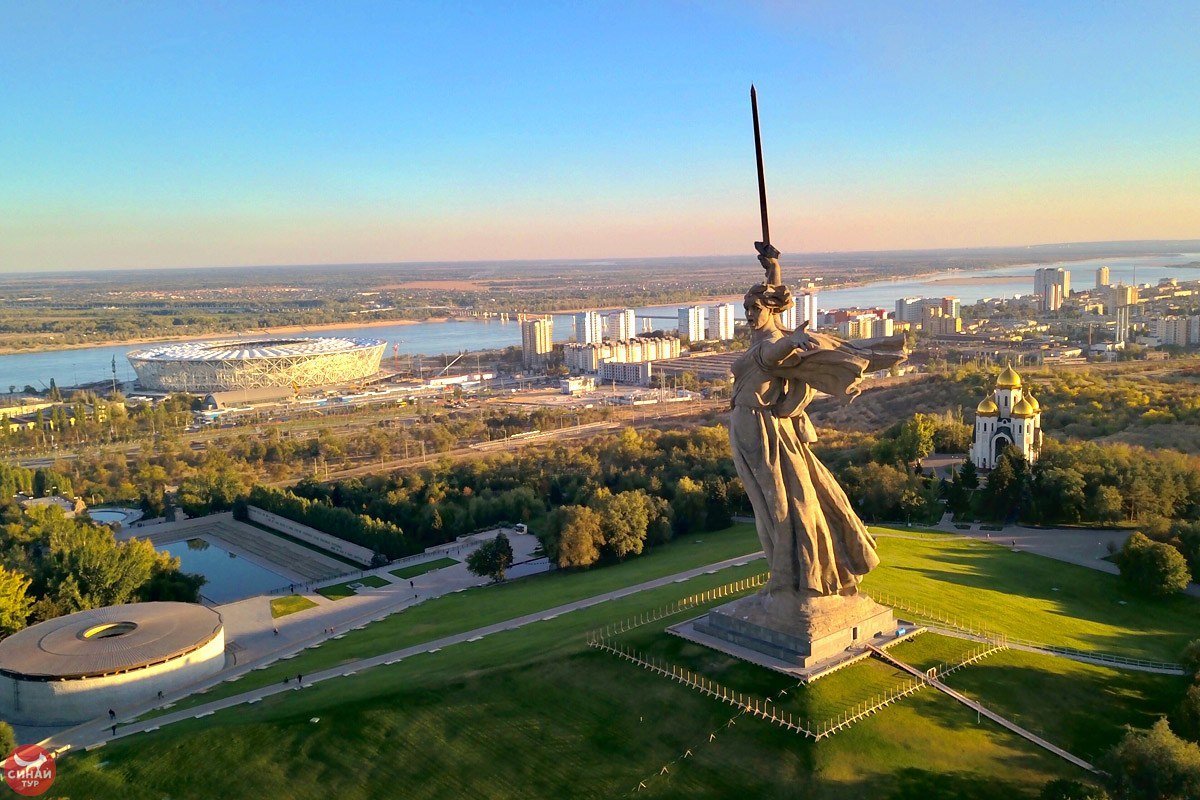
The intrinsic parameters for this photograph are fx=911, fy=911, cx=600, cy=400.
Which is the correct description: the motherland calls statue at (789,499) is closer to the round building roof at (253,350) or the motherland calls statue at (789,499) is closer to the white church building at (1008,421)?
the white church building at (1008,421)

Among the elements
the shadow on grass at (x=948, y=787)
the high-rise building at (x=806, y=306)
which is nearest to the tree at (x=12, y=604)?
the shadow on grass at (x=948, y=787)

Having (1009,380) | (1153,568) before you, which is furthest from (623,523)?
(1009,380)

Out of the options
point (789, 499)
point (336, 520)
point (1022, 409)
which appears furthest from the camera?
point (1022, 409)

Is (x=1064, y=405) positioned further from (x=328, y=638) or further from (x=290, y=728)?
(x=290, y=728)

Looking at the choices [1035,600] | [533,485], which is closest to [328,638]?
[533,485]

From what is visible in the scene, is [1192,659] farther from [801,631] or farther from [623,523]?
[623,523]

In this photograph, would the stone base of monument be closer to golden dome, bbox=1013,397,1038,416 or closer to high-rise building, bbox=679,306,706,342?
golden dome, bbox=1013,397,1038,416
